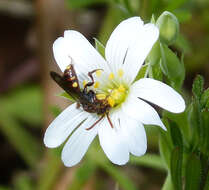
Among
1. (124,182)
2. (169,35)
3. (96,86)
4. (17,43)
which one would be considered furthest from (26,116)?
(169,35)

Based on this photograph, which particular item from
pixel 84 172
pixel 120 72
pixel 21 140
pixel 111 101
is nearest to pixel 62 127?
pixel 111 101

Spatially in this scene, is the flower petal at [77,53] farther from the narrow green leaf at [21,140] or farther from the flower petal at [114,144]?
the narrow green leaf at [21,140]

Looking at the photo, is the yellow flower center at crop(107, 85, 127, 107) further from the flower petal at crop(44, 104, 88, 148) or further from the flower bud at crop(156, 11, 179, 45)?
the flower bud at crop(156, 11, 179, 45)

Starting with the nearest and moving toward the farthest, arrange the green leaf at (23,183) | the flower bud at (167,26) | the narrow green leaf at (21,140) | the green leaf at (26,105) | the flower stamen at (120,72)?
the flower bud at (167,26), the flower stamen at (120,72), the green leaf at (23,183), the narrow green leaf at (21,140), the green leaf at (26,105)

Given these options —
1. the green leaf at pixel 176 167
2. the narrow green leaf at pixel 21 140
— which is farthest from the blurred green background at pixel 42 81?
the green leaf at pixel 176 167

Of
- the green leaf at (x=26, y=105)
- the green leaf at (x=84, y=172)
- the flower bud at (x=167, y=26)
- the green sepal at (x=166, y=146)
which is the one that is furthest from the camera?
the green leaf at (x=26, y=105)

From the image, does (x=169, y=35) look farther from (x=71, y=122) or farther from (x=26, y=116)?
(x=26, y=116)

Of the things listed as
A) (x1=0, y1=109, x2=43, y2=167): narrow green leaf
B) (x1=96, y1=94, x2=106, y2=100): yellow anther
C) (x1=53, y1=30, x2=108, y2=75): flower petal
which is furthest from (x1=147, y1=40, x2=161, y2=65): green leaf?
(x1=0, y1=109, x2=43, y2=167): narrow green leaf

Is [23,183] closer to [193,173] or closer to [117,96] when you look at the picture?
[117,96]
